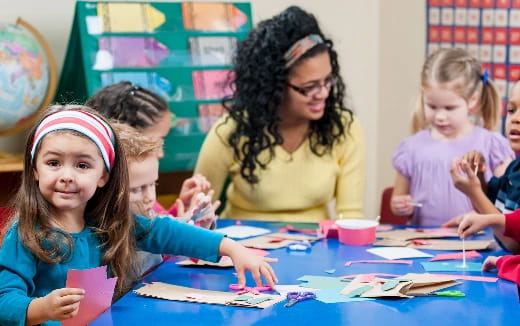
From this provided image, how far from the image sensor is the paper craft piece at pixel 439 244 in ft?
7.59

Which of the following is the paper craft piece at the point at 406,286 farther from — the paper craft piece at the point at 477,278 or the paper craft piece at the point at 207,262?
the paper craft piece at the point at 207,262

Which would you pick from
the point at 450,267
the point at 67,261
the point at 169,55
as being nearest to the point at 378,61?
the point at 169,55

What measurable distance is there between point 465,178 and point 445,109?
0.50 m

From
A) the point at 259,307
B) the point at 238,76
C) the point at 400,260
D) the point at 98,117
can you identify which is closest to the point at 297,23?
the point at 238,76

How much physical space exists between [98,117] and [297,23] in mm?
1404

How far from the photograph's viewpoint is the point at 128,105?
261 cm

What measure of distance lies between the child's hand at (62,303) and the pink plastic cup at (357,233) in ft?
3.44

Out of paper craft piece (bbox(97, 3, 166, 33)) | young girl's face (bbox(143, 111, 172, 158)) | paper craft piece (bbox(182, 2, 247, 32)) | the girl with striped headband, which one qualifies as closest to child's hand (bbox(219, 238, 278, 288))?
the girl with striped headband

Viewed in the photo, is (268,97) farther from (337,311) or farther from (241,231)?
(337,311)

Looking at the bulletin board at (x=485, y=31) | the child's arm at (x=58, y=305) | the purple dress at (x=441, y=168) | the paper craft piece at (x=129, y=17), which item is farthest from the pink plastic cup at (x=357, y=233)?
the bulletin board at (x=485, y=31)

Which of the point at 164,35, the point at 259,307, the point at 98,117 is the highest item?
the point at 164,35

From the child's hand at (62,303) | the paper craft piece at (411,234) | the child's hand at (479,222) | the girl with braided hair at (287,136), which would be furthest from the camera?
the girl with braided hair at (287,136)

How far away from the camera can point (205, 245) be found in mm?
1984

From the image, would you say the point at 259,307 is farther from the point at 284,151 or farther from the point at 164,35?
the point at 164,35
